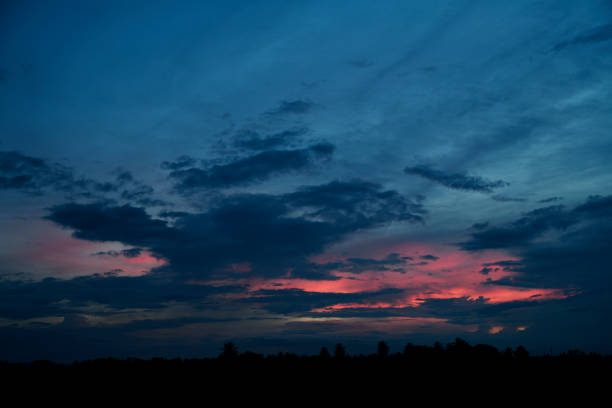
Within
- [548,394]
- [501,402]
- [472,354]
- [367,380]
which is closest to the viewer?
[501,402]

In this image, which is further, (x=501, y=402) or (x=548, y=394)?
(x=548, y=394)

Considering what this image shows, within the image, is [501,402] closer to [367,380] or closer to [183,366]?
[367,380]

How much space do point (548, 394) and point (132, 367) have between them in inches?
3496

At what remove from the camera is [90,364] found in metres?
107

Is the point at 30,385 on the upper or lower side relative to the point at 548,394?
upper

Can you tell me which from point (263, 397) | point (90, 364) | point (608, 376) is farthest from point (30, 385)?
point (608, 376)

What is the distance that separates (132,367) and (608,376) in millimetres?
106783

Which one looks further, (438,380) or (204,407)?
(438,380)

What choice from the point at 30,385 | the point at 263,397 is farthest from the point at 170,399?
the point at 30,385

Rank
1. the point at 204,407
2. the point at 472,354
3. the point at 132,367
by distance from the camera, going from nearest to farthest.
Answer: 1. the point at 204,407
2. the point at 132,367
3. the point at 472,354

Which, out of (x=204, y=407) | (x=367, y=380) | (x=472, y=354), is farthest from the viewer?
(x=472, y=354)

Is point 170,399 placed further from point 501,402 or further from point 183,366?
point 501,402

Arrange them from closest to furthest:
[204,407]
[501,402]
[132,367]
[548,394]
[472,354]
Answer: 1. [204,407]
2. [501,402]
3. [548,394]
4. [132,367]
5. [472,354]

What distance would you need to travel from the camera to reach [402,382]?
100 meters
